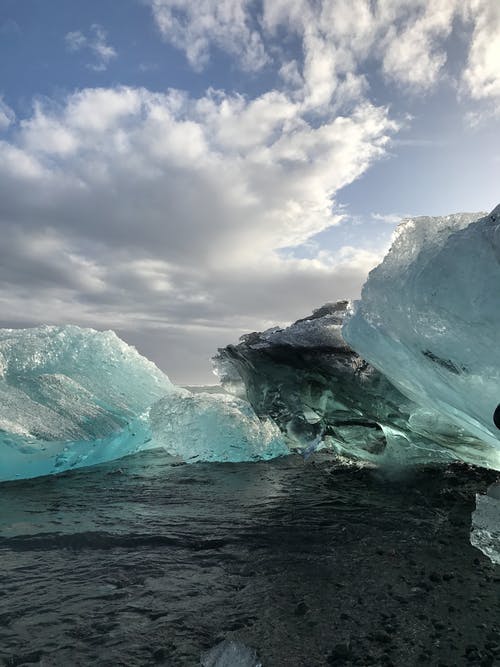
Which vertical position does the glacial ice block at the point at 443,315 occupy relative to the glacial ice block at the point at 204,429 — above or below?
above

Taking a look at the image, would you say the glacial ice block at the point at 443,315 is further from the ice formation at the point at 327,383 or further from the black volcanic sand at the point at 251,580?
the black volcanic sand at the point at 251,580

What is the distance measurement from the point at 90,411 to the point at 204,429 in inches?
80.0

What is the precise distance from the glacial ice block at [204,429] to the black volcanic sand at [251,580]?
101 inches

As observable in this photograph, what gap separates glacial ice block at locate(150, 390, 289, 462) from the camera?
795 centimetres

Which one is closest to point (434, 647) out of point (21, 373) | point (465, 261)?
point (465, 261)

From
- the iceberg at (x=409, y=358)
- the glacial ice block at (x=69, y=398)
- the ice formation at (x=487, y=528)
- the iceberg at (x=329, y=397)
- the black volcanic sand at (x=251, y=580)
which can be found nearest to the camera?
the black volcanic sand at (x=251, y=580)

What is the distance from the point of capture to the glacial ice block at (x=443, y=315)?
126 inches

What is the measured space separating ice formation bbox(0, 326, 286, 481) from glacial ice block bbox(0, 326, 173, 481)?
0.05 feet

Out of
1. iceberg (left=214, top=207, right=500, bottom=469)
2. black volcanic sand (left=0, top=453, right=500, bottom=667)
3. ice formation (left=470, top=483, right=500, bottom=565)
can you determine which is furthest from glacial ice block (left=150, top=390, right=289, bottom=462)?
ice formation (left=470, top=483, right=500, bottom=565)

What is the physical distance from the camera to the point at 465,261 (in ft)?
10.8

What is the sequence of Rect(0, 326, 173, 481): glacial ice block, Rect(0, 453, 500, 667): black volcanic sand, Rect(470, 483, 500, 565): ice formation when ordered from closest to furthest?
Rect(0, 453, 500, 667): black volcanic sand → Rect(470, 483, 500, 565): ice formation → Rect(0, 326, 173, 481): glacial ice block

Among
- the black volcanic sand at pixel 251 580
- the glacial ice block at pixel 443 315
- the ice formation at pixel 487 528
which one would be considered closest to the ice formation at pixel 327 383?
the glacial ice block at pixel 443 315

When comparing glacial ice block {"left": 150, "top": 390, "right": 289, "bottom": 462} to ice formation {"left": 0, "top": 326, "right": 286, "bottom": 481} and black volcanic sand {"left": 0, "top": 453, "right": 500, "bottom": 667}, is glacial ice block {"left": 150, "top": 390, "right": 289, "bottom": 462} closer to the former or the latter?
ice formation {"left": 0, "top": 326, "right": 286, "bottom": 481}

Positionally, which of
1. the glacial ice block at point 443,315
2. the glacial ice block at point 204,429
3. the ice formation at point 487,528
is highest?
the glacial ice block at point 443,315
